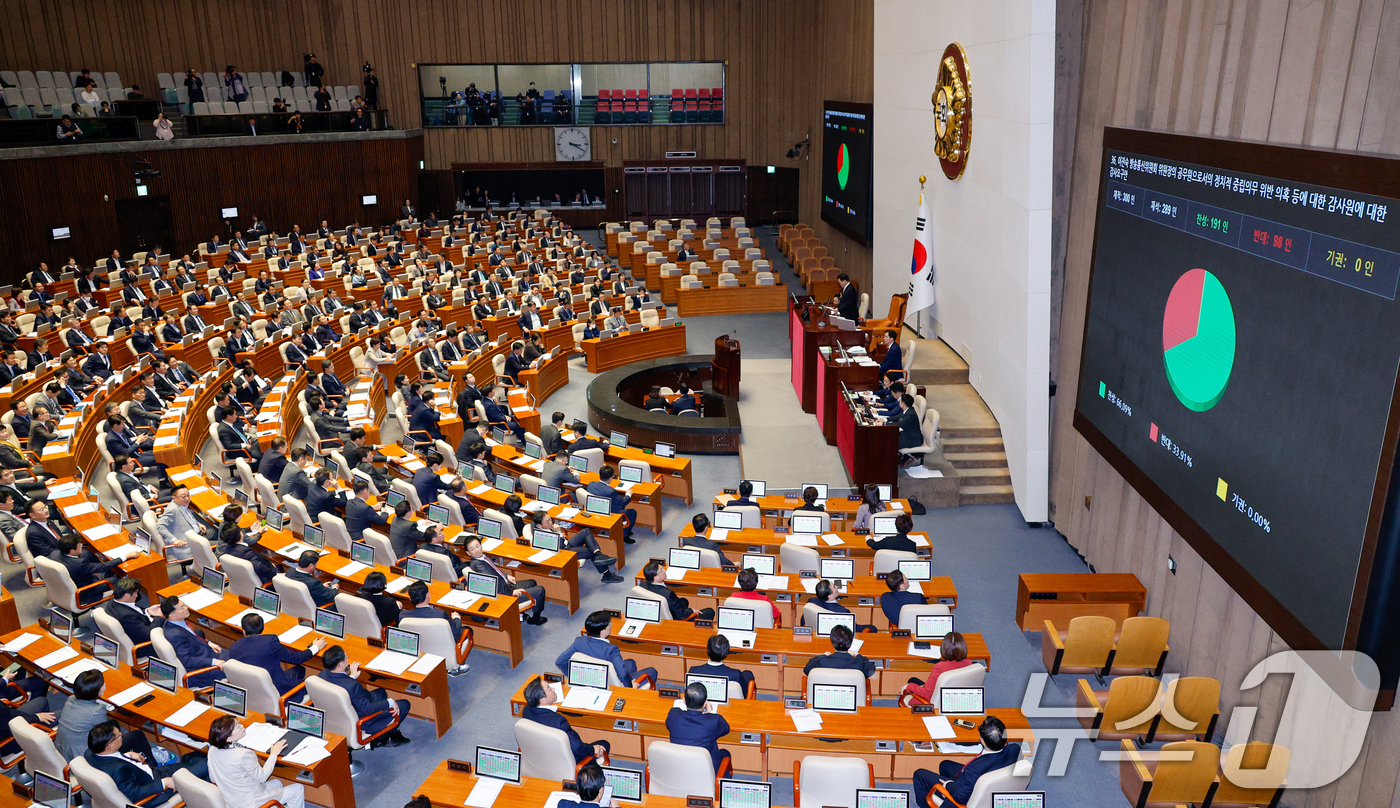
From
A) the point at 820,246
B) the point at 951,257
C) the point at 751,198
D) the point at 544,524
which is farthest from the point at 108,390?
the point at 751,198

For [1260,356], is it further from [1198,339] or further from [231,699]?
[231,699]

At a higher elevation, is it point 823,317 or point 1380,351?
point 1380,351

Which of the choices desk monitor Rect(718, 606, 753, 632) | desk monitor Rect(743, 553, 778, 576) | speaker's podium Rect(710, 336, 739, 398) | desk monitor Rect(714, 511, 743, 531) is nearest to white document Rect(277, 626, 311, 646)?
desk monitor Rect(718, 606, 753, 632)

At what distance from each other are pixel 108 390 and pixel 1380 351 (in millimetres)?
16296

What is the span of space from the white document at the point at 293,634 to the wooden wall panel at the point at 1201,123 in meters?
7.92

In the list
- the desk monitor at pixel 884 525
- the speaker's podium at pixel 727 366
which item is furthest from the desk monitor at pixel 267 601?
the speaker's podium at pixel 727 366

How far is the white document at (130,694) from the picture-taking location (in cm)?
739

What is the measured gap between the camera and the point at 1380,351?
5.52 metres

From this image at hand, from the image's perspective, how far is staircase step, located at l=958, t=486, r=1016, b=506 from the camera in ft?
41.6

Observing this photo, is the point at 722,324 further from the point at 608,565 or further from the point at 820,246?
the point at 608,565

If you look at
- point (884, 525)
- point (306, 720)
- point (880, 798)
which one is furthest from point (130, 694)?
point (884, 525)

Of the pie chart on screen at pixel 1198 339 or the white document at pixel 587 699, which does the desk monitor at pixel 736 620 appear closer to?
the white document at pixel 587 699

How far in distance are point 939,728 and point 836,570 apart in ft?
8.39

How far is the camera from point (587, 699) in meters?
7.46
